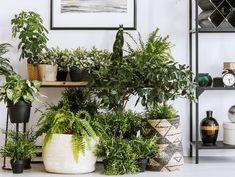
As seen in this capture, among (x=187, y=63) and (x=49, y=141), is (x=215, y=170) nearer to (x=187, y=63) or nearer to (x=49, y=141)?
(x=187, y=63)

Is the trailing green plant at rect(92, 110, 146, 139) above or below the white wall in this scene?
below

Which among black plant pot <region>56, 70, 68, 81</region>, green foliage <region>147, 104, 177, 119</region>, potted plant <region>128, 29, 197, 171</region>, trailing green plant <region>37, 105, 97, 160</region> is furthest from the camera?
black plant pot <region>56, 70, 68, 81</region>

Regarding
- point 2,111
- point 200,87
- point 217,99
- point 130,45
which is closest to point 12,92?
point 2,111

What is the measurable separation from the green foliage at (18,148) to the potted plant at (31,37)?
449 mm

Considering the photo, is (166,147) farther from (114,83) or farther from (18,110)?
(18,110)

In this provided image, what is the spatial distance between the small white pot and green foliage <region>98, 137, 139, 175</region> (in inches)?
25.2

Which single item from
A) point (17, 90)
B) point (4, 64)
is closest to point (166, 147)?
point (17, 90)

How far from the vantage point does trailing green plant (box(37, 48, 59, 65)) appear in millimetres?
2848

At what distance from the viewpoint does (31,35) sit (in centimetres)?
281

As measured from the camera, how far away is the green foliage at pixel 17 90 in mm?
2566

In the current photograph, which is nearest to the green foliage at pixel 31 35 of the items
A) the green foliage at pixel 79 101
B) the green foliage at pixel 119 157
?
the green foliage at pixel 79 101

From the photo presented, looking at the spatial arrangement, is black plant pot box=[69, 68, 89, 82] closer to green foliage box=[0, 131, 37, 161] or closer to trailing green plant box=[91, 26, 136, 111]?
trailing green plant box=[91, 26, 136, 111]

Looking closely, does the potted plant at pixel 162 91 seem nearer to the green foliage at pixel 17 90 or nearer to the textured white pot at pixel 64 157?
the textured white pot at pixel 64 157

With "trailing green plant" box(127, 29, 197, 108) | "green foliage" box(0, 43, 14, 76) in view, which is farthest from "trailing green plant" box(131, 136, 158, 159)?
"green foliage" box(0, 43, 14, 76)
